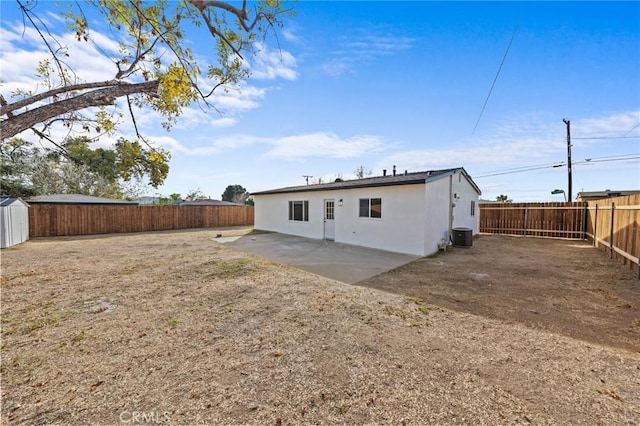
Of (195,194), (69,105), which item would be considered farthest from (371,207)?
(195,194)

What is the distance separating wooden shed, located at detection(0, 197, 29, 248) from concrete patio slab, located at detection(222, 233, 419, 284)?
9.29 metres

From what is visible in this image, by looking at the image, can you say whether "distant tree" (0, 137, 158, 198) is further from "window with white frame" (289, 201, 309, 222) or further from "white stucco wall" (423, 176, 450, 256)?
"white stucco wall" (423, 176, 450, 256)

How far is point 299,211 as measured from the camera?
14.1 m

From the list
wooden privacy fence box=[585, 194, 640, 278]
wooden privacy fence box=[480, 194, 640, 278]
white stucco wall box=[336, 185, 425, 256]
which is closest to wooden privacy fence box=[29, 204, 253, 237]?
white stucco wall box=[336, 185, 425, 256]

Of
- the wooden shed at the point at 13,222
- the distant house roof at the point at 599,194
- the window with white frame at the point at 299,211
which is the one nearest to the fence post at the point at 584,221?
the distant house roof at the point at 599,194

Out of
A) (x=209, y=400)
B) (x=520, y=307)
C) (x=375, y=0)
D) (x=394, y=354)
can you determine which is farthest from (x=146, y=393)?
(x=375, y=0)

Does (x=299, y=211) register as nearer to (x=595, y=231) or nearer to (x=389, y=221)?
(x=389, y=221)

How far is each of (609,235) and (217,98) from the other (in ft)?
39.6

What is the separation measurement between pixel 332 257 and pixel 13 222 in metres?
13.9

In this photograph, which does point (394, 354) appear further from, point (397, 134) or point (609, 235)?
point (397, 134)

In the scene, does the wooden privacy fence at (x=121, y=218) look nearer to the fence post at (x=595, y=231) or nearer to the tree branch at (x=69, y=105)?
the tree branch at (x=69, y=105)

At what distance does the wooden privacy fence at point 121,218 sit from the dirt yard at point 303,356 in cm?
1168

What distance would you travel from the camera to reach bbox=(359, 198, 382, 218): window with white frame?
10211 mm

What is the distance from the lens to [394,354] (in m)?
2.91
